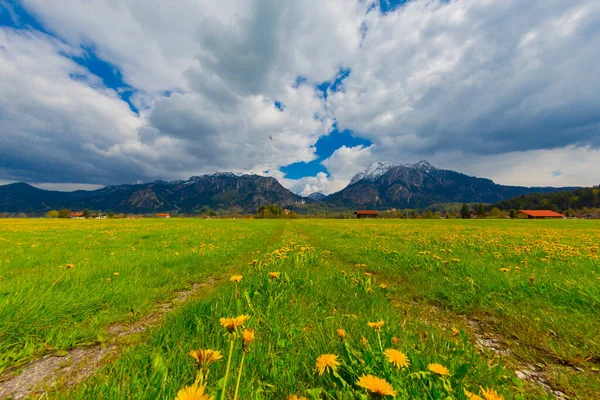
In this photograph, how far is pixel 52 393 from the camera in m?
2.09

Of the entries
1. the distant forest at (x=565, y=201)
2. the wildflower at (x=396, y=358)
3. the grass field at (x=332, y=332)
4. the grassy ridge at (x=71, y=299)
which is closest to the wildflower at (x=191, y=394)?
the grass field at (x=332, y=332)

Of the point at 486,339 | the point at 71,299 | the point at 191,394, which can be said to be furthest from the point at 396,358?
the point at 71,299

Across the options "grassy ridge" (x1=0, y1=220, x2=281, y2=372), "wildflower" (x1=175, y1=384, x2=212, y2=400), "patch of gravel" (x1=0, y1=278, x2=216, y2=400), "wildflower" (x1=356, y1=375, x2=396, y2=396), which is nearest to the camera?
"wildflower" (x1=175, y1=384, x2=212, y2=400)

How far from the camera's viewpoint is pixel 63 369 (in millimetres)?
2699

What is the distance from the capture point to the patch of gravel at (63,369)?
231 centimetres

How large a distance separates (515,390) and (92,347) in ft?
16.6

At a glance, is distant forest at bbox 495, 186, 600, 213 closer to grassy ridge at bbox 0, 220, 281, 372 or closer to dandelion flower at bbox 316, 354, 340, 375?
dandelion flower at bbox 316, 354, 340, 375

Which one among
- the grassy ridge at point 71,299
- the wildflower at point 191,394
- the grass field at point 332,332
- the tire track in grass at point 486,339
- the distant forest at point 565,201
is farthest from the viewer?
the distant forest at point 565,201

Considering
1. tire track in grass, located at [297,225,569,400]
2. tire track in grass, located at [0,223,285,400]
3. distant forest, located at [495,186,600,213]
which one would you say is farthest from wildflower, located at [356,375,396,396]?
distant forest, located at [495,186,600,213]

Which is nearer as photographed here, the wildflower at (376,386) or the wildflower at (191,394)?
the wildflower at (191,394)

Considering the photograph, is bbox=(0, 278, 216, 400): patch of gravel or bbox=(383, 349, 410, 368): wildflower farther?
bbox=(0, 278, 216, 400): patch of gravel

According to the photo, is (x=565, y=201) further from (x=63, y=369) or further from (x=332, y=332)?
(x=63, y=369)

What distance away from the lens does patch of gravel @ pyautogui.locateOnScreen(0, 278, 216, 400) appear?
91.0 inches

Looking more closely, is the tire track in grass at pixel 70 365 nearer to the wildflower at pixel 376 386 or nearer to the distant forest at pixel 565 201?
the wildflower at pixel 376 386
